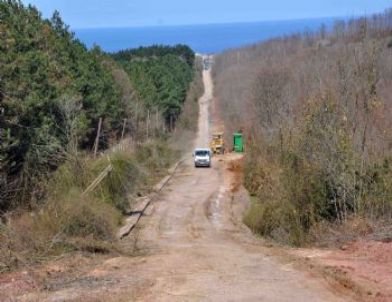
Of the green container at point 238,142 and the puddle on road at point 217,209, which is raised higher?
the green container at point 238,142

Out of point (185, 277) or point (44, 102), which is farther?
point (44, 102)

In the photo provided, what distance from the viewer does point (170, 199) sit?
127 feet

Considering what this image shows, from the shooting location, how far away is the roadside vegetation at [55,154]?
17875 mm

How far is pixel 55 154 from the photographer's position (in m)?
27.4

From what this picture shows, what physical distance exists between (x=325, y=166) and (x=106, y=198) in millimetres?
9048

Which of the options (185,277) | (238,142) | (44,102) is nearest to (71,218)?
(185,277)

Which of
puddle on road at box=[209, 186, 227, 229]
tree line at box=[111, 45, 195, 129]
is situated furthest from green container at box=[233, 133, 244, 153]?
puddle on road at box=[209, 186, 227, 229]

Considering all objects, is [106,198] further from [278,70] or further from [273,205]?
[278,70]

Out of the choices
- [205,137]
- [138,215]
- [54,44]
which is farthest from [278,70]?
[138,215]

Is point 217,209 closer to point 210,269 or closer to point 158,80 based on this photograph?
point 210,269

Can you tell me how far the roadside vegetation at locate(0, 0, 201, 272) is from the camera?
17.9 meters

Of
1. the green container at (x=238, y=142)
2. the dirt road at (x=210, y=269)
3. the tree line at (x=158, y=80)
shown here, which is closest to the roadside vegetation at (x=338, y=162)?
the dirt road at (x=210, y=269)

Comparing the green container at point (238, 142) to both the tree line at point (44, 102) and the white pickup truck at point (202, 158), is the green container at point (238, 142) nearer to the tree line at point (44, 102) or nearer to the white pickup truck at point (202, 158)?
the white pickup truck at point (202, 158)

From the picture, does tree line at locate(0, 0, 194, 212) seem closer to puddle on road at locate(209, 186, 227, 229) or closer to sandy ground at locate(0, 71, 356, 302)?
sandy ground at locate(0, 71, 356, 302)
